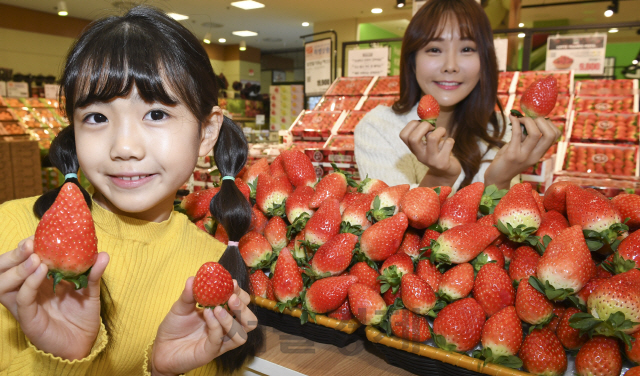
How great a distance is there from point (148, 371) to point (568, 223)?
1.09 metres

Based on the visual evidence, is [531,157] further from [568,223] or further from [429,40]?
[429,40]

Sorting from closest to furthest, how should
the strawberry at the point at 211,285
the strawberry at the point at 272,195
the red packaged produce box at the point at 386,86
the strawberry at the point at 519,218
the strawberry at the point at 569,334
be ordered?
1. the strawberry at the point at 211,285
2. the strawberry at the point at 569,334
3. the strawberry at the point at 519,218
4. the strawberry at the point at 272,195
5. the red packaged produce box at the point at 386,86

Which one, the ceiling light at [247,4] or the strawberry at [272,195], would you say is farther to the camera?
the ceiling light at [247,4]

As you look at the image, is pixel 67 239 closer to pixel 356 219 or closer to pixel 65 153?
pixel 65 153

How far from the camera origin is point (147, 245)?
1121 millimetres

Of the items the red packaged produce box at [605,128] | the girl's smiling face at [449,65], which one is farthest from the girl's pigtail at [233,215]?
the red packaged produce box at [605,128]

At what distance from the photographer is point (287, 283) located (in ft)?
3.78

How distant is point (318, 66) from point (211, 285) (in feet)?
18.6

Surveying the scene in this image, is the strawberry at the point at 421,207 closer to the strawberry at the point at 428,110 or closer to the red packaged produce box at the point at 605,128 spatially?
the strawberry at the point at 428,110

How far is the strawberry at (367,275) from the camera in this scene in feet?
3.64

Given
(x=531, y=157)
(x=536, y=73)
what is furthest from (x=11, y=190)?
(x=536, y=73)

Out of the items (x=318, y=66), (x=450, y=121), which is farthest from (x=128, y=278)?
(x=318, y=66)

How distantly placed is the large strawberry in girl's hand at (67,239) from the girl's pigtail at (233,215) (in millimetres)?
394

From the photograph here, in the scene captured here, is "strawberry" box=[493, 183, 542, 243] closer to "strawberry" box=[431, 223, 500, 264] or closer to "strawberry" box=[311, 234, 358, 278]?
"strawberry" box=[431, 223, 500, 264]
